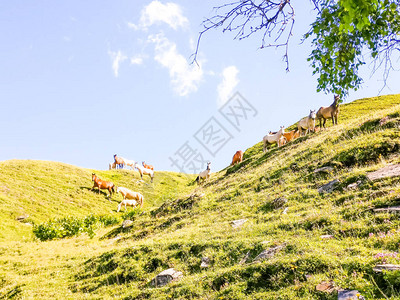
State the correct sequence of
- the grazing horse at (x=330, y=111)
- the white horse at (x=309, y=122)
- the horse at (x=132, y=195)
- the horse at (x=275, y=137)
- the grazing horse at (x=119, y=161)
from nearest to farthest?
the grazing horse at (x=330, y=111) < the white horse at (x=309, y=122) < the horse at (x=275, y=137) < the horse at (x=132, y=195) < the grazing horse at (x=119, y=161)

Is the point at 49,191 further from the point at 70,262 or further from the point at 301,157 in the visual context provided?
the point at 301,157

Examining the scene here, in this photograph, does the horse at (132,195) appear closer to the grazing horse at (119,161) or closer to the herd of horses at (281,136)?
the herd of horses at (281,136)

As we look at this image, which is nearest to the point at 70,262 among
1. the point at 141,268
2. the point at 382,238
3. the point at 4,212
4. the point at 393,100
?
the point at 141,268

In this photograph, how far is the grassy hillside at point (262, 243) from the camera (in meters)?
6.50

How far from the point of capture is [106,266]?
518 inches

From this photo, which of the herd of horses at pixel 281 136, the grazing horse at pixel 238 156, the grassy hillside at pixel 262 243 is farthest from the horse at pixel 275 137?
the grazing horse at pixel 238 156

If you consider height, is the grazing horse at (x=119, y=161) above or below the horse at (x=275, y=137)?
above

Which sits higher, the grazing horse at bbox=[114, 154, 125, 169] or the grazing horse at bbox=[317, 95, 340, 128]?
the grazing horse at bbox=[114, 154, 125, 169]

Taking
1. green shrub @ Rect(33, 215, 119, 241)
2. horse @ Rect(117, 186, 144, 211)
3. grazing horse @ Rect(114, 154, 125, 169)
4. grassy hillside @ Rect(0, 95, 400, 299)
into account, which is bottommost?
grassy hillside @ Rect(0, 95, 400, 299)

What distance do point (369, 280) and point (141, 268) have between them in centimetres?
856

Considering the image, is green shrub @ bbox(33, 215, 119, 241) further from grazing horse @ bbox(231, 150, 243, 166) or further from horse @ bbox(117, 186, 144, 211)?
grazing horse @ bbox(231, 150, 243, 166)

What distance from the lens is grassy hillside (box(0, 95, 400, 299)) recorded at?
6.50 meters

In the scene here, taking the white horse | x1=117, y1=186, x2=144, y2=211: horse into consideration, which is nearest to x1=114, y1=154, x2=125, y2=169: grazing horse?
x1=117, y1=186, x2=144, y2=211: horse

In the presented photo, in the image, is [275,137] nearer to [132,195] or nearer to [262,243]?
[132,195]
